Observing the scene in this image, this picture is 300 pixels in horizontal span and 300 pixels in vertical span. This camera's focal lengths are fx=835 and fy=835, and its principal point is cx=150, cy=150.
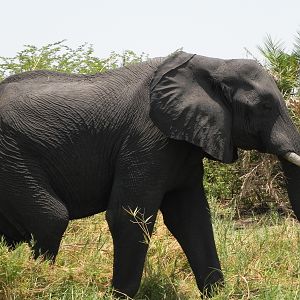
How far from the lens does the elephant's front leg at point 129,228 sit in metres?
5.58

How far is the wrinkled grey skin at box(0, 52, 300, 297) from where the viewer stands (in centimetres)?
560

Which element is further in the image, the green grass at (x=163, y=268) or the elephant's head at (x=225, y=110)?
the elephant's head at (x=225, y=110)

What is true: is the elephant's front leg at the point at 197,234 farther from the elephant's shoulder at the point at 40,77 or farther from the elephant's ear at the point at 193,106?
the elephant's shoulder at the point at 40,77

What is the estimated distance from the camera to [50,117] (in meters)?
5.82

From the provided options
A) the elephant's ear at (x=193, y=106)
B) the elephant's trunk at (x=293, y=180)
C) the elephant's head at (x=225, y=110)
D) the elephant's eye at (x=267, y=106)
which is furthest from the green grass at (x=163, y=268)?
the elephant's eye at (x=267, y=106)

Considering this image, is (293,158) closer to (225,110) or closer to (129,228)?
(225,110)

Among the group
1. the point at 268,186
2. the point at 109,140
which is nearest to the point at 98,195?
the point at 109,140

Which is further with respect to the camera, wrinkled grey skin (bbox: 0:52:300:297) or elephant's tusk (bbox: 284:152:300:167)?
wrinkled grey skin (bbox: 0:52:300:297)

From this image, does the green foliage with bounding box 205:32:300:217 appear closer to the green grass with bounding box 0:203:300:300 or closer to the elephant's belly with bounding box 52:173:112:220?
the green grass with bounding box 0:203:300:300

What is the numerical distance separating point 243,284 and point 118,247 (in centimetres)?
95

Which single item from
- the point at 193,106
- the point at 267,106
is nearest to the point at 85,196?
the point at 193,106

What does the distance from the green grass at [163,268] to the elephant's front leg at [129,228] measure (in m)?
0.19

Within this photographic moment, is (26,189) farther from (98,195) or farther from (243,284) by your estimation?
(243,284)

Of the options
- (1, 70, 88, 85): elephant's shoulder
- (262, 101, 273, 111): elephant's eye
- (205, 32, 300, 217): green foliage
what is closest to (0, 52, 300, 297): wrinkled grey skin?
(262, 101, 273, 111): elephant's eye
